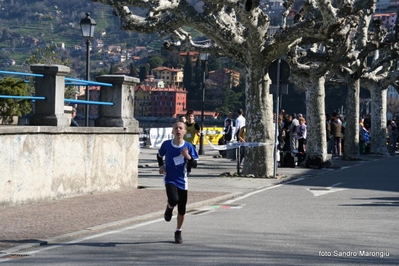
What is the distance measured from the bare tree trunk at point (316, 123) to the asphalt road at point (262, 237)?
11163 mm

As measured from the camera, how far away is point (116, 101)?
19875 millimetres

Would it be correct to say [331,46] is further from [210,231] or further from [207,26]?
[210,231]

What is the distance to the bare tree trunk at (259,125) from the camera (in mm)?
24594

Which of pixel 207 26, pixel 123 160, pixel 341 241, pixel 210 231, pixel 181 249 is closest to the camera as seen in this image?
pixel 181 249

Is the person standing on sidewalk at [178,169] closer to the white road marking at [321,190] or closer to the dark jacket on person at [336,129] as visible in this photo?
the white road marking at [321,190]

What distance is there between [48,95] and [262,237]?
644 centimetres

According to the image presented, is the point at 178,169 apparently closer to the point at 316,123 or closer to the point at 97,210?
the point at 97,210

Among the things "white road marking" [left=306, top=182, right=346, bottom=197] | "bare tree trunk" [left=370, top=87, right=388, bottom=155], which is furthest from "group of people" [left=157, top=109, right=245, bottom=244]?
"bare tree trunk" [left=370, top=87, right=388, bottom=155]

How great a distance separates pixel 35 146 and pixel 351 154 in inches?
869

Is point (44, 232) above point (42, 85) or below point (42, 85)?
below

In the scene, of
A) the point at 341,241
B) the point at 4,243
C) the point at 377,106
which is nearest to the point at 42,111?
the point at 4,243

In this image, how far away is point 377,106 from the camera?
44031 mm

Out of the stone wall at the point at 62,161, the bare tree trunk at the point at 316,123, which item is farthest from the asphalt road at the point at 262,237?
the bare tree trunk at the point at 316,123

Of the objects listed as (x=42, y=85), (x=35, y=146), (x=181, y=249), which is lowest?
(x=181, y=249)
